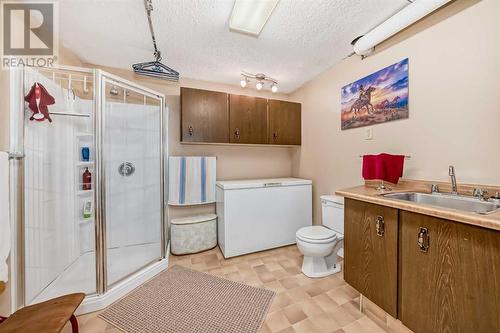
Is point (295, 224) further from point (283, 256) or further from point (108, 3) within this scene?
point (108, 3)

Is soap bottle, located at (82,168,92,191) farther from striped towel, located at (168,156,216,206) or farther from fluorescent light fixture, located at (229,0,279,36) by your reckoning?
fluorescent light fixture, located at (229,0,279,36)

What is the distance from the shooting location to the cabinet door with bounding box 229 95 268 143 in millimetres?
2574

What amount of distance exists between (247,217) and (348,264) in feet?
3.83

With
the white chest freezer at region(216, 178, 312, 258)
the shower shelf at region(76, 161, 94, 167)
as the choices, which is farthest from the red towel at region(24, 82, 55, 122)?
the white chest freezer at region(216, 178, 312, 258)

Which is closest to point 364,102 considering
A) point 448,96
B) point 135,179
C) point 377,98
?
point 377,98

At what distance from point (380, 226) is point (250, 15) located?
1.82 meters

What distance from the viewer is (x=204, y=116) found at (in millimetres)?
2426

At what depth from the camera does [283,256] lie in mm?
2314

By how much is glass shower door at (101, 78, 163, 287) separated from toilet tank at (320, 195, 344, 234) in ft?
6.19

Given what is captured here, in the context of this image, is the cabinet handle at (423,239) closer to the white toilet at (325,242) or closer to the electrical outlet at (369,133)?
the white toilet at (325,242)

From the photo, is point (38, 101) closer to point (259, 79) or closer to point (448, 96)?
point (259, 79)

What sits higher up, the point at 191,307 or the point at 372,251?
the point at 372,251

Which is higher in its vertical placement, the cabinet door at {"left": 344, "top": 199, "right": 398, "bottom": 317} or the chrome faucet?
the chrome faucet

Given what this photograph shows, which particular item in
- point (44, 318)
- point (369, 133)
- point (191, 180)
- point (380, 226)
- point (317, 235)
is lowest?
point (44, 318)
